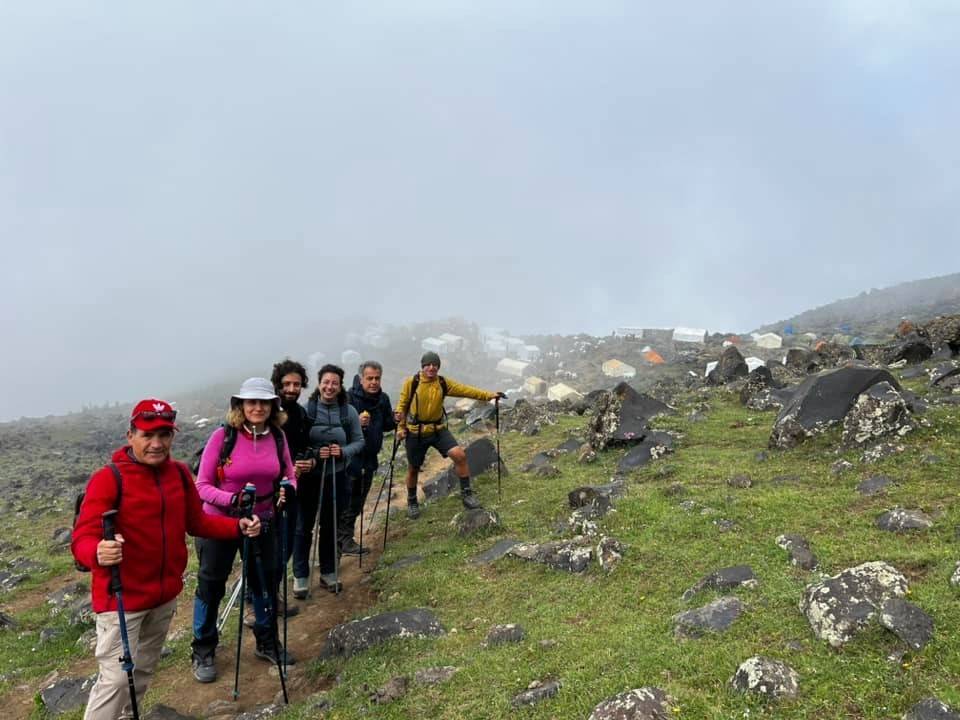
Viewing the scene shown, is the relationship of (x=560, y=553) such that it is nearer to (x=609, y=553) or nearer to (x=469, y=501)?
(x=609, y=553)

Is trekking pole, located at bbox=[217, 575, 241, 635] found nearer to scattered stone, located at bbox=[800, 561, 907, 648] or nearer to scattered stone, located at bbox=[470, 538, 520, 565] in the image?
scattered stone, located at bbox=[470, 538, 520, 565]

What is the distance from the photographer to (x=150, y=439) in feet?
17.7

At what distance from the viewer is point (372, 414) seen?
1149 centimetres

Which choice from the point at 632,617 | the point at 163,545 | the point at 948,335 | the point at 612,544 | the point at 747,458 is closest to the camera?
the point at 163,545

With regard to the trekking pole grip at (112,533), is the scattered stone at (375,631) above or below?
below

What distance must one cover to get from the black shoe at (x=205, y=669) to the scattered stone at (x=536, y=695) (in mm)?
4547

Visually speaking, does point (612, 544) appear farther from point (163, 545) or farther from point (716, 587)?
point (163, 545)

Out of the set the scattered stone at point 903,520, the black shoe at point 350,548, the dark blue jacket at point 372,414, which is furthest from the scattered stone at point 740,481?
the black shoe at point 350,548

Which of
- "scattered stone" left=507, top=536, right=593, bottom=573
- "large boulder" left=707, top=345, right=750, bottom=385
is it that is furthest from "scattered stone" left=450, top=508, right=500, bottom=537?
"large boulder" left=707, top=345, right=750, bottom=385

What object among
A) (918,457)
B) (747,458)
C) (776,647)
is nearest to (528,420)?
(747,458)

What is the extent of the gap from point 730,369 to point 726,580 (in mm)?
20302

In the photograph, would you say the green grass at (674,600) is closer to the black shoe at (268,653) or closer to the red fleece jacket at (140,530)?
the black shoe at (268,653)

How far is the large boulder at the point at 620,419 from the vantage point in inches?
618

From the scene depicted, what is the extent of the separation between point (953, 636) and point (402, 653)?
5829 mm
